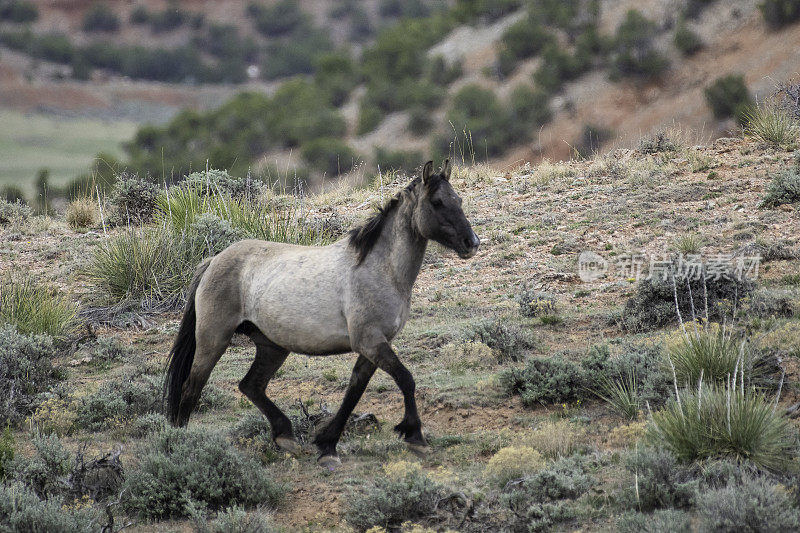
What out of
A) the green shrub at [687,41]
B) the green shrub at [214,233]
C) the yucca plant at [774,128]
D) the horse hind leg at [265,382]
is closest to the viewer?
the horse hind leg at [265,382]

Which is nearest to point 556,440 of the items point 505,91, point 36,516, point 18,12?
point 36,516

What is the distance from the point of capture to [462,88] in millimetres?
58625

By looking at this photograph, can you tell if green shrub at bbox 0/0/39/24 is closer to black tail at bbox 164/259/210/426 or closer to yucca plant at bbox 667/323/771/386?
black tail at bbox 164/259/210/426

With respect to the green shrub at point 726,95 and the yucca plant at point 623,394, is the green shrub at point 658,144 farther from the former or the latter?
the green shrub at point 726,95

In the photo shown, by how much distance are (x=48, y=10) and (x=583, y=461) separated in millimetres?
159354

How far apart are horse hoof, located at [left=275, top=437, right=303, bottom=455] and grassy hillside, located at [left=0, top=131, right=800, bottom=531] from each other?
0.23ft

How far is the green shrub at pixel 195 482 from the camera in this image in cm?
611

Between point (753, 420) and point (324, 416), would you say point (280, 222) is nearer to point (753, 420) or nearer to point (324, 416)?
point (324, 416)

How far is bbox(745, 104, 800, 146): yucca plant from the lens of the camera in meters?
16.1

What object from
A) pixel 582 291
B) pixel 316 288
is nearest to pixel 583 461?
pixel 316 288

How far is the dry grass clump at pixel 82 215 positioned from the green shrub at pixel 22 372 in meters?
8.47

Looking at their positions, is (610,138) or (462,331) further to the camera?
(610,138)

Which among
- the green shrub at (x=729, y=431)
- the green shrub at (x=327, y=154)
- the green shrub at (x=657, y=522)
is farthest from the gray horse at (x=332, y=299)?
the green shrub at (x=327, y=154)

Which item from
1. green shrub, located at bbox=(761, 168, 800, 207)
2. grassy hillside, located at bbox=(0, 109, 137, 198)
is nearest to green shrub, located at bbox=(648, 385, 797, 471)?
green shrub, located at bbox=(761, 168, 800, 207)
